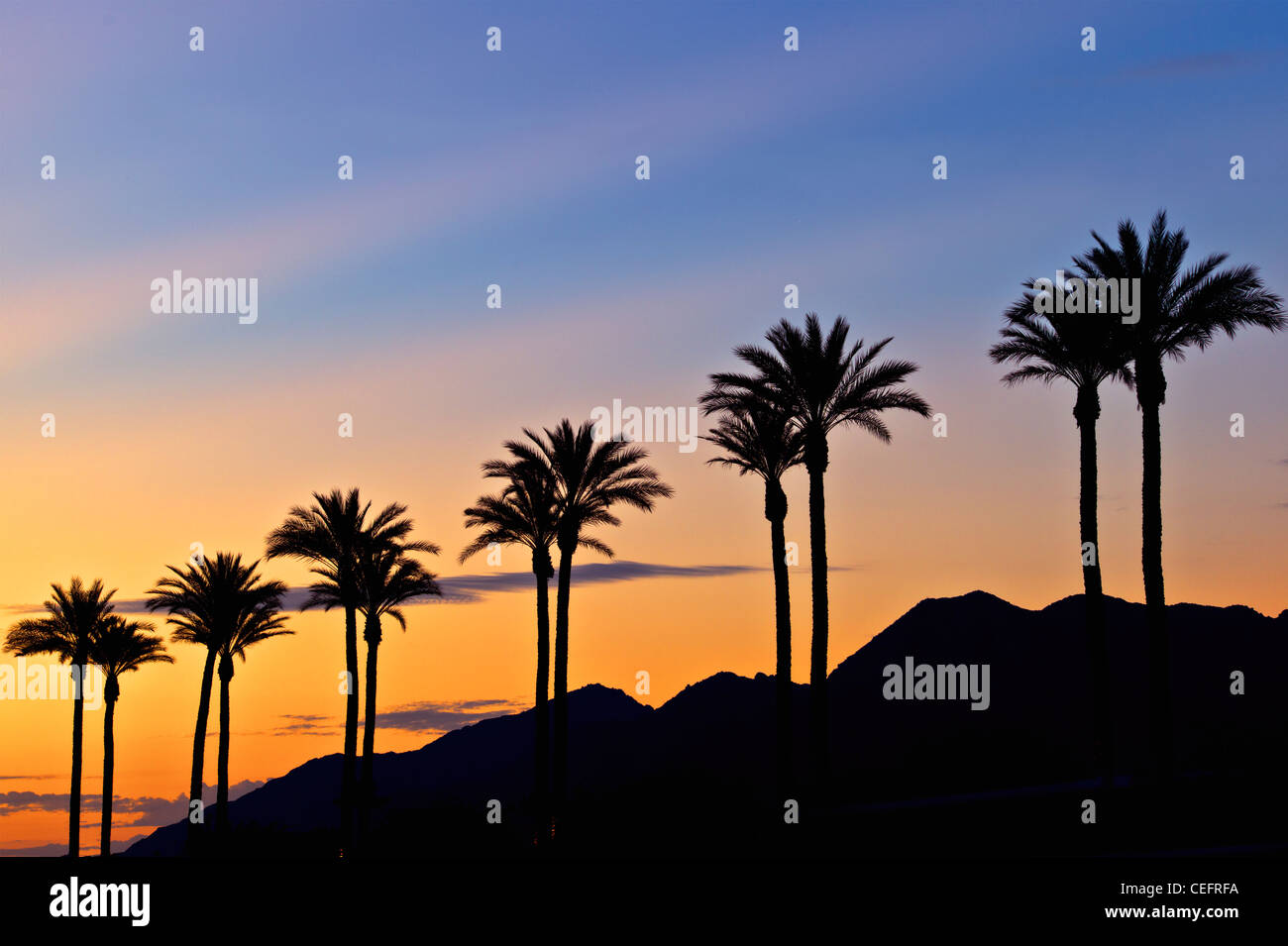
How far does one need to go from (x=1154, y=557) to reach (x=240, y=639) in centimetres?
4234

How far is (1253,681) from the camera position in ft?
451

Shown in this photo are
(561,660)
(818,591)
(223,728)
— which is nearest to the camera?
(818,591)

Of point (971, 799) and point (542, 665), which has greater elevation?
point (542, 665)

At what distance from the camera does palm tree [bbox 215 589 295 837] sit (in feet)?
210

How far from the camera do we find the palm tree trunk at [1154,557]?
38406 mm

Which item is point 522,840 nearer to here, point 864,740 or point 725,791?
point 725,791

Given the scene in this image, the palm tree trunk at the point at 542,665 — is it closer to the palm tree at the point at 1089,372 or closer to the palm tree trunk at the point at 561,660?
the palm tree trunk at the point at 561,660

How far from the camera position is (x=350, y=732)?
5731 centimetres

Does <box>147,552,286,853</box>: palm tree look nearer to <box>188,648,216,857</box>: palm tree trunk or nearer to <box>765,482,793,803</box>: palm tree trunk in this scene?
<box>188,648,216,857</box>: palm tree trunk

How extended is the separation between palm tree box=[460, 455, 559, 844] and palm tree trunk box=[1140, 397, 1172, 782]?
20.6m

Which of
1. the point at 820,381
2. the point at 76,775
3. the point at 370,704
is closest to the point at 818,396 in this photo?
the point at 820,381

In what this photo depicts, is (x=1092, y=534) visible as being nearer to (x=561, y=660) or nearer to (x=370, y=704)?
(x=561, y=660)

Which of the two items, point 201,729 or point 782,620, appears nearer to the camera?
point 782,620
